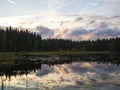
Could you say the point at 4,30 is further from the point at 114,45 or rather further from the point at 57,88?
the point at 57,88

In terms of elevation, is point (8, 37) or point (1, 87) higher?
point (8, 37)

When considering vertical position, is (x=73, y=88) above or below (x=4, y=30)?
below

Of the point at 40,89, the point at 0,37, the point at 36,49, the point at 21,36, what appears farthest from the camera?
the point at 36,49

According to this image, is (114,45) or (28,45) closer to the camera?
(28,45)

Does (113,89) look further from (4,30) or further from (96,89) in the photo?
(4,30)

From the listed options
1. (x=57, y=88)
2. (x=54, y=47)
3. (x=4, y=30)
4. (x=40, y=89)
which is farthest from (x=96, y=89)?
(x=54, y=47)

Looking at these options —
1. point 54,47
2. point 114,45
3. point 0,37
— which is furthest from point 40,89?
point 54,47

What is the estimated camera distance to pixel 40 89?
25.2 metres

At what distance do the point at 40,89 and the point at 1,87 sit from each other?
4175 mm

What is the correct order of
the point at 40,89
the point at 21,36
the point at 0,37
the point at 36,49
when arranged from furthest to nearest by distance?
the point at 36,49, the point at 21,36, the point at 0,37, the point at 40,89

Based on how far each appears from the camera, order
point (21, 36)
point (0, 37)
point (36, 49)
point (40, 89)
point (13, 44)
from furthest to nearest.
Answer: point (36, 49) → point (21, 36) → point (13, 44) → point (0, 37) → point (40, 89)

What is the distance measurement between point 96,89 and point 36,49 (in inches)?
5256

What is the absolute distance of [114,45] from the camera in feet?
537

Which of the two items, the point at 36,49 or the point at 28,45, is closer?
the point at 28,45
